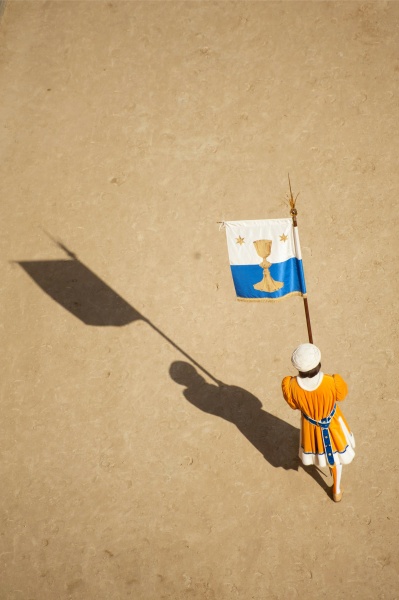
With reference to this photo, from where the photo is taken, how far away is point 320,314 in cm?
722

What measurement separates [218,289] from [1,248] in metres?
3.07

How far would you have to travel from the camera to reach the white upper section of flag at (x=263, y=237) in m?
5.51

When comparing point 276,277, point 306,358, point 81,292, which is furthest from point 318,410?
point 81,292

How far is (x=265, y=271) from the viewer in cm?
564

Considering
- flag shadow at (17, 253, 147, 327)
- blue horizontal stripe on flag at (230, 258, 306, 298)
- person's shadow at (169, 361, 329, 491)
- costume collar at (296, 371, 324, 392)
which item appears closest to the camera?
costume collar at (296, 371, 324, 392)

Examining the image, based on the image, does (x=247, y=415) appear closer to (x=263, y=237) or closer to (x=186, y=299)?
(x=186, y=299)

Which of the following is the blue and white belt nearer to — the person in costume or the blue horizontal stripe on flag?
the person in costume

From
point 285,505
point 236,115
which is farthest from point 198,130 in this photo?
point 285,505

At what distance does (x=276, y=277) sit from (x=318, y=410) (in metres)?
1.29

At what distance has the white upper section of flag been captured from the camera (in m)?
5.51

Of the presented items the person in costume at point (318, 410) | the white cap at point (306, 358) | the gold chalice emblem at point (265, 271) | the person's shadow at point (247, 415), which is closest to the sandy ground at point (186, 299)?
the person's shadow at point (247, 415)

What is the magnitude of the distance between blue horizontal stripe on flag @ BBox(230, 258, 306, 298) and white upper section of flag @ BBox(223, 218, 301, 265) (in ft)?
0.21

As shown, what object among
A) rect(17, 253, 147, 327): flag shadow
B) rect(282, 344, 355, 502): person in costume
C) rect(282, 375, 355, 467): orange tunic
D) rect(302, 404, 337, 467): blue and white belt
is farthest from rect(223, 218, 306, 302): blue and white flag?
rect(17, 253, 147, 327): flag shadow

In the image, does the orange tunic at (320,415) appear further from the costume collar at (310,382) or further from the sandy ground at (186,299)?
the sandy ground at (186,299)
